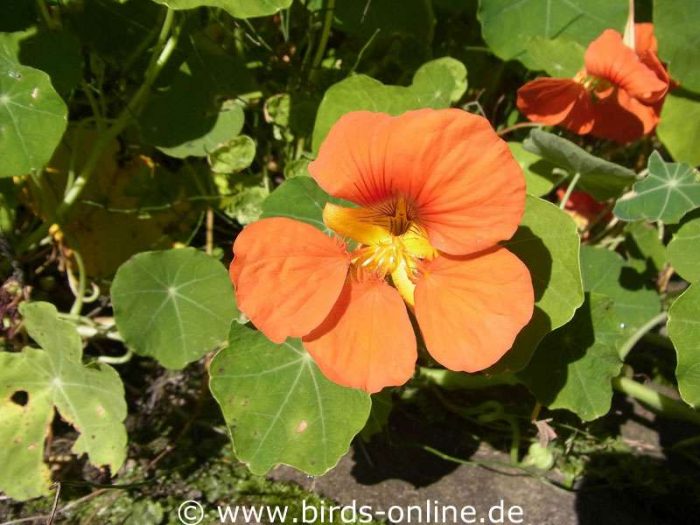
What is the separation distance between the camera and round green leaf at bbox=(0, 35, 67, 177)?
128cm

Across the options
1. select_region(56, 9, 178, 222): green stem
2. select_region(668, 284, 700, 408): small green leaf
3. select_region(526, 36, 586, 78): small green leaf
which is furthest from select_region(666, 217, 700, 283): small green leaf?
select_region(56, 9, 178, 222): green stem

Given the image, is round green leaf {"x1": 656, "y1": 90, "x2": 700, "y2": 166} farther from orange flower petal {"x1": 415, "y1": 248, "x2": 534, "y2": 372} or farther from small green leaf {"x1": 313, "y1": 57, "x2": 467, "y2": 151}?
orange flower petal {"x1": 415, "y1": 248, "x2": 534, "y2": 372}

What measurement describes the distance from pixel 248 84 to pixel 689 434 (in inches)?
53.5

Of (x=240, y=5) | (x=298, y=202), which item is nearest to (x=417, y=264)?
(x=298, y=202)

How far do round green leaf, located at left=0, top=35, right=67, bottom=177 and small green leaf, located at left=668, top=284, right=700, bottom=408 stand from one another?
3.79 ft

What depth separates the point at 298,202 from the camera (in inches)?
52.8

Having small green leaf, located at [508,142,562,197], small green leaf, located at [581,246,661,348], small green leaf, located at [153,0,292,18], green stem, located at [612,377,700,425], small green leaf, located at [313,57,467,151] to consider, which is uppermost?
small green leaf, located at [153,0,292,18]

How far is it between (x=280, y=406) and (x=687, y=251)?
843 millimetres

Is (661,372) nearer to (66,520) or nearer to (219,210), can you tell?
(219,210)

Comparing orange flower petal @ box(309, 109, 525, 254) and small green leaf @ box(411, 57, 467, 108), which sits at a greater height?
orange flower petal @ box(309, 109, 525, 254)

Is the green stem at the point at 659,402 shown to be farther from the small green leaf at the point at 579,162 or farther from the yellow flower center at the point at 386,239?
the yellow flower center at the point at 386,239

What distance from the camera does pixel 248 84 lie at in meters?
1.68

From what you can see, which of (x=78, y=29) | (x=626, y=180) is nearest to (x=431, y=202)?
(x=626, y=180)

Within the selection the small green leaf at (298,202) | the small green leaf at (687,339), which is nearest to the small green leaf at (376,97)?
the small green leaf at (298,202)
